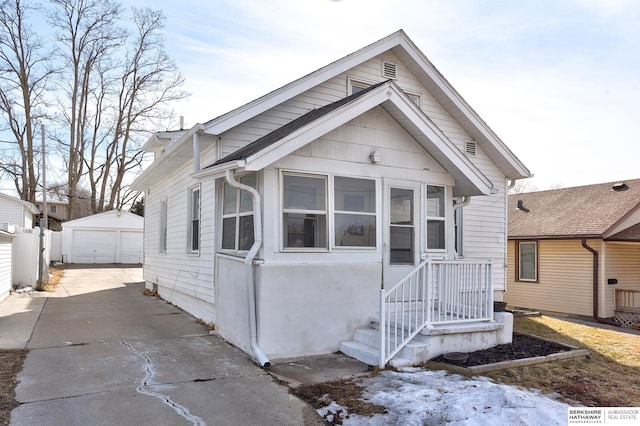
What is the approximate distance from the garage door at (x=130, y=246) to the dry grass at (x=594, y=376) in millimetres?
26271

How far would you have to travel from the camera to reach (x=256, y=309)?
639 cm

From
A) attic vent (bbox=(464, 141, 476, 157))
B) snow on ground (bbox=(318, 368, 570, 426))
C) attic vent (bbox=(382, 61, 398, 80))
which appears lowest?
snow on ground (bbox=(318, 368, 570, 426))

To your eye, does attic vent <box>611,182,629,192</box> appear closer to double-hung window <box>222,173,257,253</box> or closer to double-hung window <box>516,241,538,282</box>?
double-hung window <box>516,241,538,282</box>

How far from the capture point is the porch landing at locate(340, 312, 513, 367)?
6.22 meters

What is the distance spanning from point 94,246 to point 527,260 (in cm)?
2465

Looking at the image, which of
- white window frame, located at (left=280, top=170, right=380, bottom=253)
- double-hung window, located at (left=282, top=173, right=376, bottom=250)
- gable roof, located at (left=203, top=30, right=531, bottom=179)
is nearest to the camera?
white window frame, located at (left=280, top=170, right=380, bottom=253)

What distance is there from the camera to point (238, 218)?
295 inches

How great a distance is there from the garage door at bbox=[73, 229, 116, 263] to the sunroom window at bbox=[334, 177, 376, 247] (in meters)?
25.5

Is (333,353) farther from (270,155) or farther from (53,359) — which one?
(53,359)

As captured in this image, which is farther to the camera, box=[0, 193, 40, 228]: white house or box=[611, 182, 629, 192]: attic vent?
box=[0, 193, 40, 228]: white house

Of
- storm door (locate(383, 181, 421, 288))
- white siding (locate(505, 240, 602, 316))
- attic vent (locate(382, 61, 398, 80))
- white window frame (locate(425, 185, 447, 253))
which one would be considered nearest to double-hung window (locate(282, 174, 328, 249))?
storm door (locate(383, 181, 421, 288))

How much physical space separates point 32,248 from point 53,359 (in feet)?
34.6

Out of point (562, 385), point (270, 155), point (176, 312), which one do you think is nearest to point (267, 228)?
point (270, 155)

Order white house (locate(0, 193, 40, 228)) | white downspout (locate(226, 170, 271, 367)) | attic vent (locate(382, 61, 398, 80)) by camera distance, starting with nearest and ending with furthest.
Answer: white downspout (locate(226, 170, 271, 367)), attic vent (locate(382, 61, 398, 80)), white house (locate(0, 193, 40, 228))
